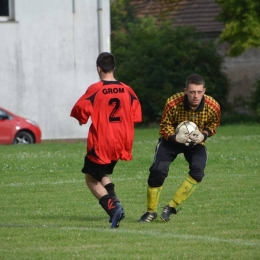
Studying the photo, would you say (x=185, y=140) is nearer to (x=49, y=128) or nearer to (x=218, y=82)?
(x=49, y=128)

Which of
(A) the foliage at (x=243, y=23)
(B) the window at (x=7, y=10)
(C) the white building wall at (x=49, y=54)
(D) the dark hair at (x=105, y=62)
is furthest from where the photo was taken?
(A) the foliage at (x=243, y=23)

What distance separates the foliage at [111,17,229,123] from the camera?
42812mm

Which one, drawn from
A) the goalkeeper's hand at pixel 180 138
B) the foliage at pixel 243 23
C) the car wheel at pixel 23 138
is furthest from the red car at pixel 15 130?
the goalkeeper's hand at pixel 180 138

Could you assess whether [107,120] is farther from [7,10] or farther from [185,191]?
[7,10]

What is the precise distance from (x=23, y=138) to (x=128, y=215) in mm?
18332

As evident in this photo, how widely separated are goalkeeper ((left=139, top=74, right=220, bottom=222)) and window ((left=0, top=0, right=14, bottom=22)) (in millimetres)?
21728

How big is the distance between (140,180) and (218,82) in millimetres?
28045

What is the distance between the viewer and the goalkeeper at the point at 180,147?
1034 centimetres

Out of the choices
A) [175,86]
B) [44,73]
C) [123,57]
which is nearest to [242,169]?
[44,73]

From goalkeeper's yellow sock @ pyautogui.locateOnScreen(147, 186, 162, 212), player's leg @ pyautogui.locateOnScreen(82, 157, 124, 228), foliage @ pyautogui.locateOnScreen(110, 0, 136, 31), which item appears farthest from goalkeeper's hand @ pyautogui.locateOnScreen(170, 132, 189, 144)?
foliage @ pyautogui.locateOnScreen(110, 0, 136, 31)

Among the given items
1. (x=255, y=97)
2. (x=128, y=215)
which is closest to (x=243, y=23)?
(x=255, y=97)

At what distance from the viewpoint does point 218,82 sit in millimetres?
43062

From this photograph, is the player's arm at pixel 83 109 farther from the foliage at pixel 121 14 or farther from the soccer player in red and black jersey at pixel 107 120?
the foliage at pixel 121 14

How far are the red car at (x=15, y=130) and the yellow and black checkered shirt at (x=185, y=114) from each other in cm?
1830
